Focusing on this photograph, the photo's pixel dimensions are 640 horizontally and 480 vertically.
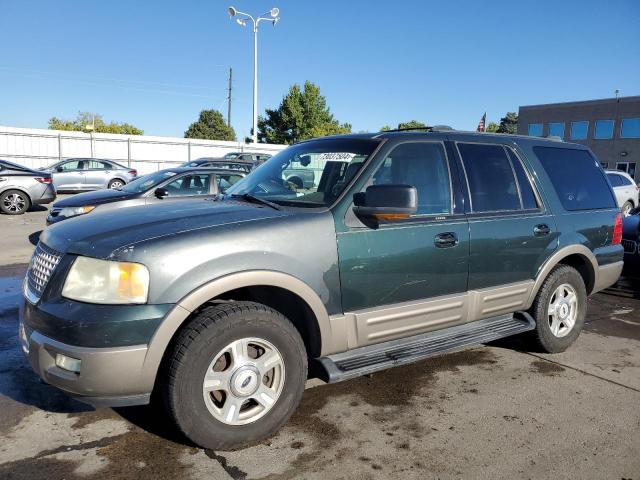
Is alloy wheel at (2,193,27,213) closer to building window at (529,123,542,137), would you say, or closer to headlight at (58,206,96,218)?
headlight at (58,206,96,218)

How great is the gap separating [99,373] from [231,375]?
679mm

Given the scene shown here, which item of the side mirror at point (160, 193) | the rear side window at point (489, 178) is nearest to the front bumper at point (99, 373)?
the rear side window at point (489, 178)

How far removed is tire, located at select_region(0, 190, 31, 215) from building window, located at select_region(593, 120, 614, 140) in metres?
42.6

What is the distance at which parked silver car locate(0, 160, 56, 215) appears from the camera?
13.8 m

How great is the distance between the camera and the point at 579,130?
44.1m

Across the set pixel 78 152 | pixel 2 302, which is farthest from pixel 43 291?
pixel 78 152

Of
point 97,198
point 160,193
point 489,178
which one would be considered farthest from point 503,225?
point 97,198

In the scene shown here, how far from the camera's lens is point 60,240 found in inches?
114

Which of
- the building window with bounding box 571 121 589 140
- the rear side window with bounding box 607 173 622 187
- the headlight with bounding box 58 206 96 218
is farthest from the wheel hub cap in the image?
the building window with bounding box 571 121 589 140

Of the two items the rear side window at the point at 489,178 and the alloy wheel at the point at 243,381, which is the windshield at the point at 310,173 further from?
the alloy wheel at the point at 243,381

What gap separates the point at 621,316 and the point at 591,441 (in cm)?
352

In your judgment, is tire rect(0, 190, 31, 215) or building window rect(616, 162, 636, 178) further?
building window rect(616, 162, 636, 178)

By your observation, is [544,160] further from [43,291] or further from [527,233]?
[43,291]

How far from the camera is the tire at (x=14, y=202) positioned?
540 inches
